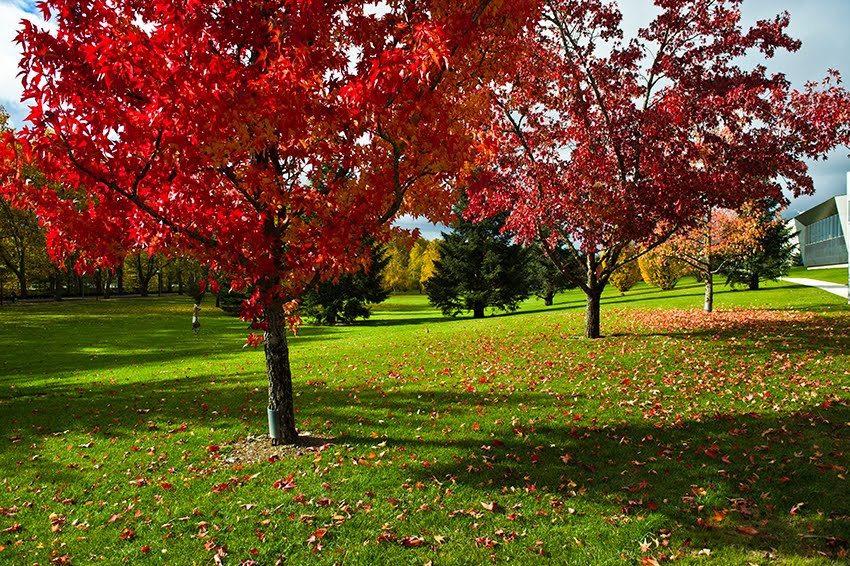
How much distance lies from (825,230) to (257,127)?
87.6 m

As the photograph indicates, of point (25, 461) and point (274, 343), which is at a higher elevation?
point (274, 343)

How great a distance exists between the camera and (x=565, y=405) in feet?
27.3

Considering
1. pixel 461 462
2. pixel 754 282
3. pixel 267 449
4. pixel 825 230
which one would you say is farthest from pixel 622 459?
pixel 825 230

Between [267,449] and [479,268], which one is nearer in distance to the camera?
[267,449]

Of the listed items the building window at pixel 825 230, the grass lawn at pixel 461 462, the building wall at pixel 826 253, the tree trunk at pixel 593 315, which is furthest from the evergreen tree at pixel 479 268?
the building window at pixel 825 230

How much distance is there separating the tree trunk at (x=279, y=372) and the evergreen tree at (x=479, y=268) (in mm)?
24964

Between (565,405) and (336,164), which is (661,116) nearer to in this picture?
(565,405)

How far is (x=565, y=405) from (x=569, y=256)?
106 ft

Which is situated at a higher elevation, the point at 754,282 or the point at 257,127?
the point at 257,127

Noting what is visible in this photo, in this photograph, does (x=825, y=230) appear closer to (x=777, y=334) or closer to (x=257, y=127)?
(x=777, y=334)

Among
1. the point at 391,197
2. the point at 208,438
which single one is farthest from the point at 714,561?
the point at 208,438

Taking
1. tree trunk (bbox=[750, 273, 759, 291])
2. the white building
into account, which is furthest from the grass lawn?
the white building

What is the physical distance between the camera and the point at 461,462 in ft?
20.2

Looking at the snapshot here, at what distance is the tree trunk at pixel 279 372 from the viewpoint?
6781mm
